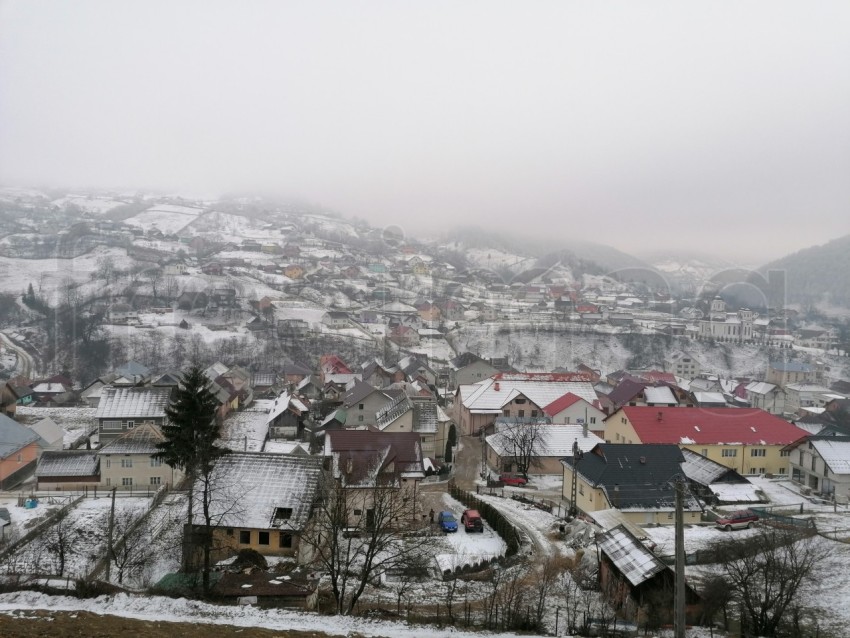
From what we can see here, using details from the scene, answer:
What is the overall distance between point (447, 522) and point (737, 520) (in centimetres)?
1035

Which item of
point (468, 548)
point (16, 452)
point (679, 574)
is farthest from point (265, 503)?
point (16, 452)

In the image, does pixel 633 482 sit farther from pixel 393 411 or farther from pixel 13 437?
pixel 13 437

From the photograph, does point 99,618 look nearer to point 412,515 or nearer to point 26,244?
point 412,515

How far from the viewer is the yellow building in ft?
97.4

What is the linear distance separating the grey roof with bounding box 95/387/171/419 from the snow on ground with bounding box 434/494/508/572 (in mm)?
17636

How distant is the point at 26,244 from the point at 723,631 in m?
110

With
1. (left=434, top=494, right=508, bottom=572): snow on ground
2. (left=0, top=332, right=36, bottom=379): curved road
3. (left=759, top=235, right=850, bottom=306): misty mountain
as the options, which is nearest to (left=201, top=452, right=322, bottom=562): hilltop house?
(left=434, top=494, right=508, bottom=572): snow on ground

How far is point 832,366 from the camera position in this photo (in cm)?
7138

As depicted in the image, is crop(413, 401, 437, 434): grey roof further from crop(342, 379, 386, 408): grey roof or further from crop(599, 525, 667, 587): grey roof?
crop(599, 525, 667, 587): grey roof

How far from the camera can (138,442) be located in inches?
1013

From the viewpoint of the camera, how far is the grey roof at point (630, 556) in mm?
13172

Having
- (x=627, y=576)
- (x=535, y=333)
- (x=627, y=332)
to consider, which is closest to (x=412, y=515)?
(x=627, y=576)

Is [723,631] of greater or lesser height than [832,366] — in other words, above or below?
above

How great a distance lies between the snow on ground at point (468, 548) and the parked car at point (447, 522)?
21 cm
